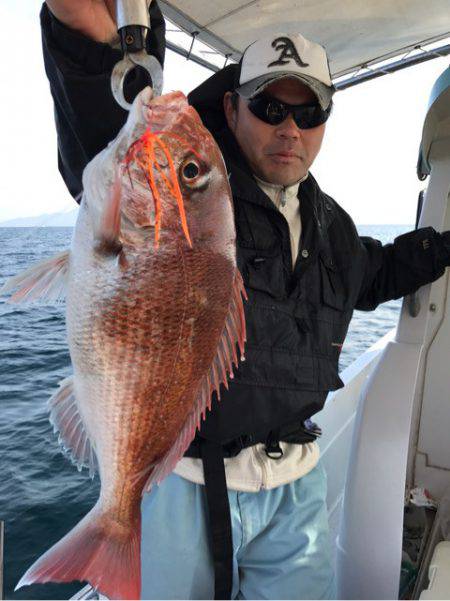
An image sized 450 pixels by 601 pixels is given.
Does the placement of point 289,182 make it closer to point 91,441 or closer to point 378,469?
point 91,441

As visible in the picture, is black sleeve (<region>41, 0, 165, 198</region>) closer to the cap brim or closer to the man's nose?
the cap brim

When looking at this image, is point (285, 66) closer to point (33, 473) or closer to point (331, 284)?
point (331, 284)

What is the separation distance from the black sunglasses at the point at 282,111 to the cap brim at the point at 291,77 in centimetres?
2

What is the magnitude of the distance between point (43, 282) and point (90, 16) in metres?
0.73

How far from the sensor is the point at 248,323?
174 centimetres

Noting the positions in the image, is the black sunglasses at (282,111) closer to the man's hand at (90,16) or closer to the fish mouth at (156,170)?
the man's hand at (90,16)

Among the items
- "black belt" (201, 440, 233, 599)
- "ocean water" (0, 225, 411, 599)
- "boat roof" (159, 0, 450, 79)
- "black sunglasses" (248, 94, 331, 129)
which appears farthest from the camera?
"ocean water" (0, 225, 411, 599)

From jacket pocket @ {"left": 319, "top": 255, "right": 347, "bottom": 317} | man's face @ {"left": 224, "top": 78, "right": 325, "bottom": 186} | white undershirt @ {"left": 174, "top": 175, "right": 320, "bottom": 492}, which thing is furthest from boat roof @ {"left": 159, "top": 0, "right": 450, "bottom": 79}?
jacket pocket @ {"left": 319, "top": 255, "right": 347, "bottom": 317}

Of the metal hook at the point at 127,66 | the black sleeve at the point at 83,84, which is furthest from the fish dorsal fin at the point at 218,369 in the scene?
the black sleeve at the point at 83,84

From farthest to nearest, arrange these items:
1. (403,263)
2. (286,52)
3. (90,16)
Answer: (403,263) < (286,52) < (90,16)

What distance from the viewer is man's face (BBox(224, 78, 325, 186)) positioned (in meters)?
1.80

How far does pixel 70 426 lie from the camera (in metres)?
1.34

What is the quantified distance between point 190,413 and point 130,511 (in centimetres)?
30

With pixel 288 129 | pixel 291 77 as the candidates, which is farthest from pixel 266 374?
pixel 291 77
